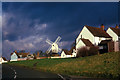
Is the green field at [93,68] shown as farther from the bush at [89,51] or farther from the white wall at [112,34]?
the white wall at [112,34]

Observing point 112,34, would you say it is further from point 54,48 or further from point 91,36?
point 54,48

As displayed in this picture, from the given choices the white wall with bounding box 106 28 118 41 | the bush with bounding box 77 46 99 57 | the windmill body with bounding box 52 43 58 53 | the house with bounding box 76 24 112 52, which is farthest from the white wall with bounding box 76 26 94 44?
the windmill body with bounding box 52 43 58 53

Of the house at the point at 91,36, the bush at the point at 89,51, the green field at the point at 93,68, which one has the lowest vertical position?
the green field at the point at 93,68

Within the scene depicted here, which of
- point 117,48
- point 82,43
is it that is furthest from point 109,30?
point 117,48

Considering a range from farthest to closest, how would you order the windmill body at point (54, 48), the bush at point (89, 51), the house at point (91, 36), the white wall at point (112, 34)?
the windmill body at point (54, 48)
the white wall at point (112, 34)
the house at point (91, 36)
the bush at point (89, 51)

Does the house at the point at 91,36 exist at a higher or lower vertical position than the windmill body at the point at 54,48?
higher

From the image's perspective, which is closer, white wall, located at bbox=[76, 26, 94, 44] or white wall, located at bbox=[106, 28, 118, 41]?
white wall, located at bbox=[76, 26, 94, 44]

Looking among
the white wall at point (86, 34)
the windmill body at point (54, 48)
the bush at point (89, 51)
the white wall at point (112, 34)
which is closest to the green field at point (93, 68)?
the bush at point (89, 51)

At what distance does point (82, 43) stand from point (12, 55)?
208 ft

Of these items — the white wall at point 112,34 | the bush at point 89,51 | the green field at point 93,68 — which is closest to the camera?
the green field at point 93,68

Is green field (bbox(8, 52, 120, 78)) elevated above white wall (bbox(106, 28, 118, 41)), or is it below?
below

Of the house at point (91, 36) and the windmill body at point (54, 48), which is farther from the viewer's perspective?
the windmill body at point (54, 48)

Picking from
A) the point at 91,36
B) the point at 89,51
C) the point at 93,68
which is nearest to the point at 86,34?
the point at 91,36

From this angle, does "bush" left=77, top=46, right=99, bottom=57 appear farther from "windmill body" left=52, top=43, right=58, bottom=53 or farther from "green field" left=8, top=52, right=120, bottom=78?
"windmill body" left=52, top=43, right=58, bottom=53
